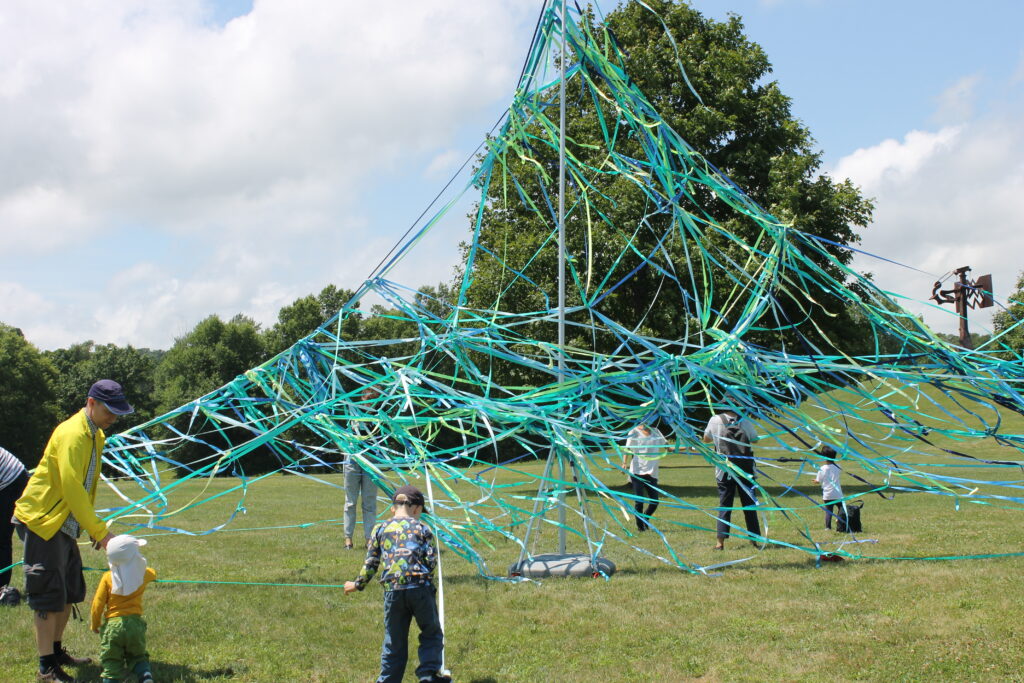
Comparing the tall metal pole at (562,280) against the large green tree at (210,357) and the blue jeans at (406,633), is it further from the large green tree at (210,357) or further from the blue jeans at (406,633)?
the large green tree at (210,357)

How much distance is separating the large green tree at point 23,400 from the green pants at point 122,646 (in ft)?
112

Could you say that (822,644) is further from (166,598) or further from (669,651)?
(166,598)

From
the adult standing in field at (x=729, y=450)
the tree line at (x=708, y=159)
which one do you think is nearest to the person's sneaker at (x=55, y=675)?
the adult standing in field at (x=729, y=450)

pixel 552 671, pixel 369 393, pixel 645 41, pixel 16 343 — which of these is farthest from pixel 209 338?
pixel 552 671

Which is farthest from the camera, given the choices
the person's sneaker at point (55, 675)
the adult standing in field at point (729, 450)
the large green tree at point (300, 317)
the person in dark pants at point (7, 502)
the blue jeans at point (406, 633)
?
the large green tree at point (300, 317)

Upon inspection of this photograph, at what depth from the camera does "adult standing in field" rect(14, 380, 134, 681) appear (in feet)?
13.1

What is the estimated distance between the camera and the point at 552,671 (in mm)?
4043

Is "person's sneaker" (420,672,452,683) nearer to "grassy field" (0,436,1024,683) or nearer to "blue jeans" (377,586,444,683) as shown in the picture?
"blue jeans" (377,586,444,683)

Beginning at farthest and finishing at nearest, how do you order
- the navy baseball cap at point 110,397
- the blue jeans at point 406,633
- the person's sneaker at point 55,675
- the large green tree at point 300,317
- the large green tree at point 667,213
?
1. the large green tree at point 300,317
2. the large green tree at point 667,213
3. the navy baseball cap at point 110,397
4. the person's sneaker at point 55,675
5. the blue jeans at point 406,633

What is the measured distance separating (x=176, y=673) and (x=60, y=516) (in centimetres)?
103

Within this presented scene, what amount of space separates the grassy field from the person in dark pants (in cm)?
41

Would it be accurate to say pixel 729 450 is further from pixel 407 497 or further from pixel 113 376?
pixel 113 376

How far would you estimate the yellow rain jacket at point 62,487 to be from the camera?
3.98 meters

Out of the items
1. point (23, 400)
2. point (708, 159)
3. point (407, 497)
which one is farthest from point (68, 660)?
point (23, 400)
